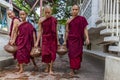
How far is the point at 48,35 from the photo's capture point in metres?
7.32

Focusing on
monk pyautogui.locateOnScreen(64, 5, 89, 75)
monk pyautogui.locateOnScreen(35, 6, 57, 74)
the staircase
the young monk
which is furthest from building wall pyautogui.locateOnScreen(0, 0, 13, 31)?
monk pyautogui.locateOnScreen(64, 5, 89, 75)

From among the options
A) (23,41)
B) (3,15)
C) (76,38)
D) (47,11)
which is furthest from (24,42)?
(3,15)

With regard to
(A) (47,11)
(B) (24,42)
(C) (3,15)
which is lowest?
(B) (24,42)

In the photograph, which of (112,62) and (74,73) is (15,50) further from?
(112,62)

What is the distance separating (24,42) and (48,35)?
666mm

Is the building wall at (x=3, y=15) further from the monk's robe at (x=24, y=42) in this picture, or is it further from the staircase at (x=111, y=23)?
the staircase at (x=111, y=23)

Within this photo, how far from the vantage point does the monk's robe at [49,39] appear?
285 inches

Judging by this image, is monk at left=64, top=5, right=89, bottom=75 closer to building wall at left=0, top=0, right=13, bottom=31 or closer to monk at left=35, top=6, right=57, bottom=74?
monk at left=35, top=6, right=57, bottom=74

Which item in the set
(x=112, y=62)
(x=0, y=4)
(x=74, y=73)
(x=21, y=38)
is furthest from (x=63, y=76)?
(x=0, y=4)

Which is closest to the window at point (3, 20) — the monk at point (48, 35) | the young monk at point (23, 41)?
the young monk at point (23, 41)

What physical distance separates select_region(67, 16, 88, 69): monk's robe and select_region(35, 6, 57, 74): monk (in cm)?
43

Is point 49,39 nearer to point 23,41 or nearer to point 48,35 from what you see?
point 48,35

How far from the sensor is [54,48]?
292 inches

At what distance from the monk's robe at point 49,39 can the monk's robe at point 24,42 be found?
0.43m
